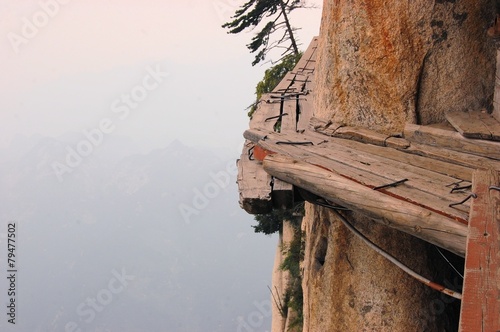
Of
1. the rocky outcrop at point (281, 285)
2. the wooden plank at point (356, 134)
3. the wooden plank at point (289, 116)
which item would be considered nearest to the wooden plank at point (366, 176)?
the wooden plank at point (356, 134)

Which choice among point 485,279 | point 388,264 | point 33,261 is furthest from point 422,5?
point 33,261

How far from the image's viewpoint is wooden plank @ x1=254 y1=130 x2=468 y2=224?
13.0 ft

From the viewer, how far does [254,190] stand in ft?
18.2

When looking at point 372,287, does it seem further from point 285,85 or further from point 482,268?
point 285,85

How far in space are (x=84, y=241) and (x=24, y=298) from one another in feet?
124

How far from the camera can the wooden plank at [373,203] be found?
12.3 feet

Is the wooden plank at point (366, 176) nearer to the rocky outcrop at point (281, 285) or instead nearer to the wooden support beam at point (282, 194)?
the wooden support beam at point (282, 194)

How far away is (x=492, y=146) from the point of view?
5.08m

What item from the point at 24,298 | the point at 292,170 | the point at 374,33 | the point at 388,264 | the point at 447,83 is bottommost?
the point at 24,298

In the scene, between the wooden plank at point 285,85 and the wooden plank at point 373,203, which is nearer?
the wooden plank at point 373,203

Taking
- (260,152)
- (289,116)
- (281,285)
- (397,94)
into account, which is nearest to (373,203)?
(260,152)

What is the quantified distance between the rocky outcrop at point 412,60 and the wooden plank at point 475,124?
26 centimetres

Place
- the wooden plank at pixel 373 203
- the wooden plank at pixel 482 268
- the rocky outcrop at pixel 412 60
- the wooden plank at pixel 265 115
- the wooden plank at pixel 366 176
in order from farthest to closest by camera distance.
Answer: the wooden plank at pixel 265 115
the rocky outcrop at pixel 412 60
the wooden plank at pixel 366 176
the wooden plank at pixel 373 203
the wooden plank at pixel 482 268

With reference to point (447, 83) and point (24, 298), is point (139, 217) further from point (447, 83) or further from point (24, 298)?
point (447, 83)
